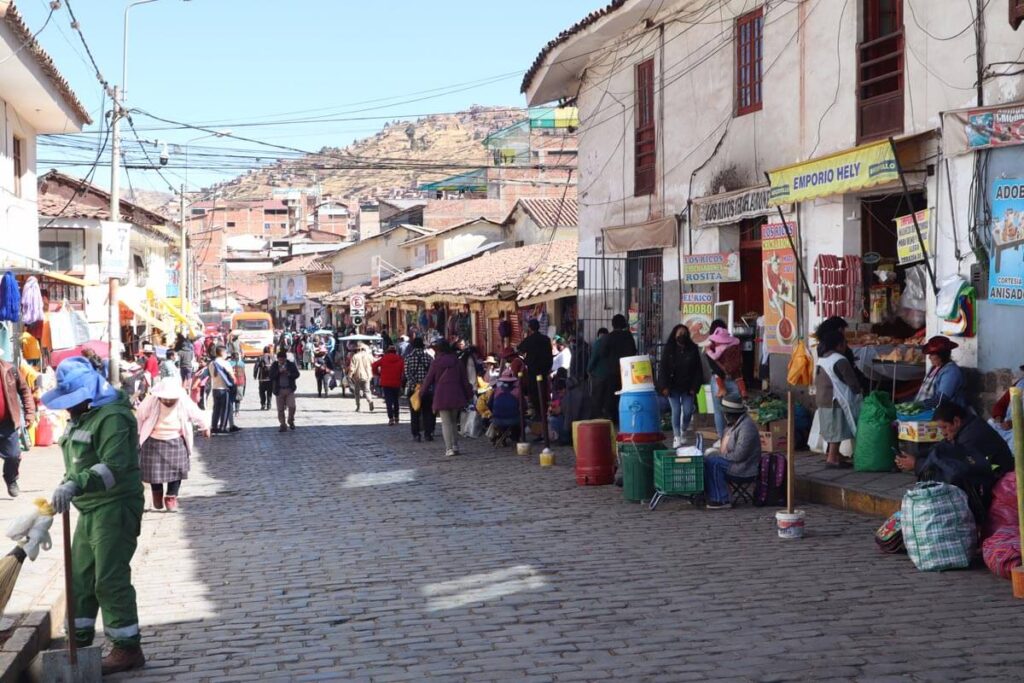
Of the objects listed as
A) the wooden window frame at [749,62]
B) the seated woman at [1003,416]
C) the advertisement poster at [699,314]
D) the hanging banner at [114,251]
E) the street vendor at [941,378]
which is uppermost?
the wooden window frame at [749,62]

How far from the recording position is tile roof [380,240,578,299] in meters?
28.0

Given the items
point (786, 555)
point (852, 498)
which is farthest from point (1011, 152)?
point (786, 555)

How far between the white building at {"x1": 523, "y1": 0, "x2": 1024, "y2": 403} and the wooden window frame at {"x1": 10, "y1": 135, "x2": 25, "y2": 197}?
10181 mm

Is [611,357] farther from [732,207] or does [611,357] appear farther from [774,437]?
[774,437]

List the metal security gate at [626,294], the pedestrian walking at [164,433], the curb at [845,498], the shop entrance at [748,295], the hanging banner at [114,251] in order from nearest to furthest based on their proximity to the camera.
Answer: the curb at [845,498]
the pedestrian walking at [164,433]
the shop entrance at [748,295]
the metal security gate at [626,294]
the hanging banner at [114,251]

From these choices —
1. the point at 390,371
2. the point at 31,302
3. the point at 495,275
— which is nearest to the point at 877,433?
the point at 390,371

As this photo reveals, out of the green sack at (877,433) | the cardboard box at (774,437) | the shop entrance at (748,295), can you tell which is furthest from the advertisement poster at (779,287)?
the green sack at (877,433)

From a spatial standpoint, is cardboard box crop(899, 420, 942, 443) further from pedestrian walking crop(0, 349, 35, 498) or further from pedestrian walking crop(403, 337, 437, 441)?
pedestrian walking crop(0, 349, 35, 498)

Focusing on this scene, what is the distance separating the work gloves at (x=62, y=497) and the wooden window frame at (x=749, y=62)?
1226 centimetres

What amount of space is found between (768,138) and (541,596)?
9.84m

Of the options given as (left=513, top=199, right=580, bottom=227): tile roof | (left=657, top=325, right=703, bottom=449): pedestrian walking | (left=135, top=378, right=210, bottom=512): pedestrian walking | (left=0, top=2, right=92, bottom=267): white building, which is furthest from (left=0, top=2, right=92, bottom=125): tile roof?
(left=513, top=199, right=580, bottom=227): tile roof

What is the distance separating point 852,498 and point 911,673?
17.9ft

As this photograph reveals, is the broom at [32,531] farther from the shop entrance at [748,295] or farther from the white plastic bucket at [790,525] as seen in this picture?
the shop entrance at [748,295]

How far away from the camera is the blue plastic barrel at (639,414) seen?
40.5 feet
